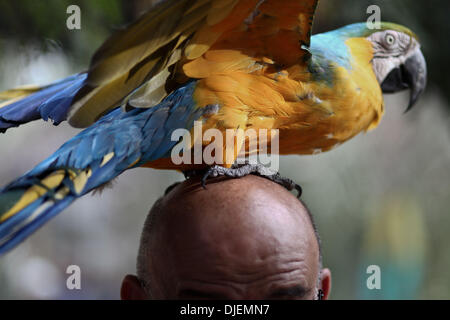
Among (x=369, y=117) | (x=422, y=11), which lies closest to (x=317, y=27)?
(x=422, y=11)

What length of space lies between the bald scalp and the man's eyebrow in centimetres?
8

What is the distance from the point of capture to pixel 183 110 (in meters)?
1.47

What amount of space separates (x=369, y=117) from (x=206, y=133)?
25.2 inches

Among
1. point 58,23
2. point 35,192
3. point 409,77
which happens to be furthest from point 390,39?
point 35,192

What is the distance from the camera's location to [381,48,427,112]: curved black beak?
2.26m

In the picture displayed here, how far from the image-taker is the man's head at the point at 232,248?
3.37 ft

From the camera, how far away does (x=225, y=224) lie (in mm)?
1038

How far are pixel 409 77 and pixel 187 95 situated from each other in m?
1.22

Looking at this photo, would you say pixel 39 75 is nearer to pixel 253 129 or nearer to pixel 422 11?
pixel 253 129

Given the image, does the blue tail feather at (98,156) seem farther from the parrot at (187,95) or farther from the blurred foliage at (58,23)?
the blurred foliage at (58,23)

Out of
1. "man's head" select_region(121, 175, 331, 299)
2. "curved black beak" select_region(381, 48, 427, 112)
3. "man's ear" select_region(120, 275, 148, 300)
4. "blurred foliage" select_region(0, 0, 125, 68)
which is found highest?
"blurred foliage" select_region(0, 0, 125, 68)
